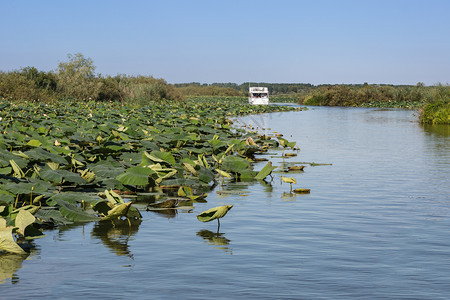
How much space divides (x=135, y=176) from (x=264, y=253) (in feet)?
10.1

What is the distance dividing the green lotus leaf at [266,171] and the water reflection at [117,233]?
3.86 meters

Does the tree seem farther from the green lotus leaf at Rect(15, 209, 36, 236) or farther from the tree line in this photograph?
the green lotus leaf at Rect(15, 209, 36, 236)

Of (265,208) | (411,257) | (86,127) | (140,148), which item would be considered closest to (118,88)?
(86,127)

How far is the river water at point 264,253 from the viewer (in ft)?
15.9

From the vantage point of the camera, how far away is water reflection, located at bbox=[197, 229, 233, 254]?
6281 mm

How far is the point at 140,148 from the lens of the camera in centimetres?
1271

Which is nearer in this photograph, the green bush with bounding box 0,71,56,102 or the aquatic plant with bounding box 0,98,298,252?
the aquatic plant with bounding box 0,98,298,252

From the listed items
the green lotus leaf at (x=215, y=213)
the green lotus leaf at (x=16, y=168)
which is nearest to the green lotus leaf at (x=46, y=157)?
the green lotus leaf at (x=16, y=168)

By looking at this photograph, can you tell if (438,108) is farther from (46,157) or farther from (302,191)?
(46,157)

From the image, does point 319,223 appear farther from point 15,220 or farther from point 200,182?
point 15,220

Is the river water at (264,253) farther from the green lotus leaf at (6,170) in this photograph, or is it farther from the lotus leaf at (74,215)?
the green lotus leaf at (6,170)

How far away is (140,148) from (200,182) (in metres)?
2.92

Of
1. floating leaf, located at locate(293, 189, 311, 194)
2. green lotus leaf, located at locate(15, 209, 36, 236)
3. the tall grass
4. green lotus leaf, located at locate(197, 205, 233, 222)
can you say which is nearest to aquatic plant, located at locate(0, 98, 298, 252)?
green lotus leaf, located at locate(15, 209, 36, 236)

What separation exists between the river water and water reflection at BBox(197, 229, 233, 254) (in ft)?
0.04
